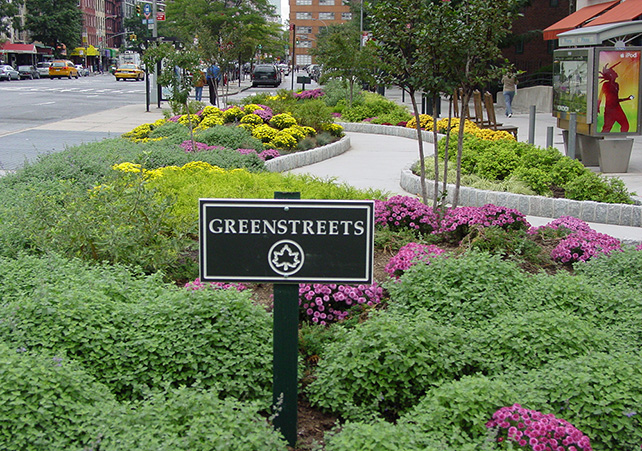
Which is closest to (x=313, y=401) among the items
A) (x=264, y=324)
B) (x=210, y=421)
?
Result: (x=264, y=324)

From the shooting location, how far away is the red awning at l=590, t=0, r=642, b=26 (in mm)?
19078

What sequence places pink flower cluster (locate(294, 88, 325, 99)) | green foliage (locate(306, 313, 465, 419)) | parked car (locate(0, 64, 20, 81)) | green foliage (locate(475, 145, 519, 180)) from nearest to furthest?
1. green foliage (locate(306, 313, 465, 419))
2. green foliage (locate(475, 145, 519, 180))
3. pink flower cluster (locate(294, 88, 325, 99))
4. parked car (locate(0, 64, 20, 81))

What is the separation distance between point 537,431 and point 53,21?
97431mm

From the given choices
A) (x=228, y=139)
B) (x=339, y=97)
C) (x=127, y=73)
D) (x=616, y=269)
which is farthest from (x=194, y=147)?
(x=127, y=73)

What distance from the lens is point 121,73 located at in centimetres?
6419

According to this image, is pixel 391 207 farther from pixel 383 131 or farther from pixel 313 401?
pixel 383 131

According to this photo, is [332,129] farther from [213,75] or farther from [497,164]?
[213,75]

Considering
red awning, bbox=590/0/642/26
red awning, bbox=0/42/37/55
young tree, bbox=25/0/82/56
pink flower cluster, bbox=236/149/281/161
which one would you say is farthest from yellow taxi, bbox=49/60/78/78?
pink flower cluster, bbox=236/149/281/161

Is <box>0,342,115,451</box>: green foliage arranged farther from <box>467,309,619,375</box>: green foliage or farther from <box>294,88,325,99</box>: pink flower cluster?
<box>294,88,325,99</box>: pink flower cluster

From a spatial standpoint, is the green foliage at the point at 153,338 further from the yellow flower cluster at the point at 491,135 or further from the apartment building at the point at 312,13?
the apartment building at the point at 312,13

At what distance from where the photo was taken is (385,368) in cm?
374

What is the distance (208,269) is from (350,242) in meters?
0.61

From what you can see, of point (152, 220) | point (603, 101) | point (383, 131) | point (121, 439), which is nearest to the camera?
point (121, 439)

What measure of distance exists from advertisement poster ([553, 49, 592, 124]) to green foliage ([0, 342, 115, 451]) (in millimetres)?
11329
